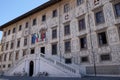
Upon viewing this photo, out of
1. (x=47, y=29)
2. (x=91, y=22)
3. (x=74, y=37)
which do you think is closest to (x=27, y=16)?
(x=47, y=29)

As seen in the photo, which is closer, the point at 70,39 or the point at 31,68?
the point at 70,39

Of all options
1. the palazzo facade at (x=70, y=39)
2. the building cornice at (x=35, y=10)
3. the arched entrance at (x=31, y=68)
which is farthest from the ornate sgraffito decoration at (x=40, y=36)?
the arched entrance at (x=31, y=68)

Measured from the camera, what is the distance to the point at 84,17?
55.9ft

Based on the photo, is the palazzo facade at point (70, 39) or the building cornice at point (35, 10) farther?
the building cornice at point (35, 10)

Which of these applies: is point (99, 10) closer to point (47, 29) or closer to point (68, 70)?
point (68, 70)

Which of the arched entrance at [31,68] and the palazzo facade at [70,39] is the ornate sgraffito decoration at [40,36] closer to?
the palazzo facade at [70,39]

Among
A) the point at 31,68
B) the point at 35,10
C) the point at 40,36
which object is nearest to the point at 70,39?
the point at 40,36

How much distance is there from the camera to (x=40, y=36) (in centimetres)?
2248

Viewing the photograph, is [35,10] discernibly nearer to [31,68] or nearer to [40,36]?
[40,36]

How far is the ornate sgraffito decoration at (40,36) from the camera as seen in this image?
21980 millimetres

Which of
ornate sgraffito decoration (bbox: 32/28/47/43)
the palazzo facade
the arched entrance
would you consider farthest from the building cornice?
the arched entrance

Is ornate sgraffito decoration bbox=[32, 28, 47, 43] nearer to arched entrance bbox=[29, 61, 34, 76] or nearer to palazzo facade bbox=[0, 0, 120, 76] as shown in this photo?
palazzo facade bbox=[0, 0, 120, 76]

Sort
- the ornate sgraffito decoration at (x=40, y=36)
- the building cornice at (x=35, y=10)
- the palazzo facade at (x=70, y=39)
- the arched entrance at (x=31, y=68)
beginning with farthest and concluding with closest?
1. the ornate sgraffito decoration at (x=40, y=36)
2. the building cornice at (x=35, y=10)
3. the arched entrance at (x=31, y=68)
4. the palazzo facade at (x=70, y=39)

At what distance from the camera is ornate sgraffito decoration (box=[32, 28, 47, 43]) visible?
2198 cm
